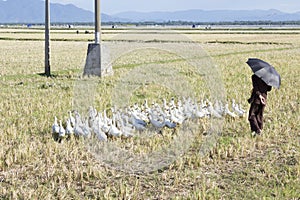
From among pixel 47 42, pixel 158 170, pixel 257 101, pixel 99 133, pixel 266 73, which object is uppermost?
pixel 47 42

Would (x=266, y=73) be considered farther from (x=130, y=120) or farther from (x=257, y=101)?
(x=130, y=120)

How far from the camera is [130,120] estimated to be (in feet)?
24.1

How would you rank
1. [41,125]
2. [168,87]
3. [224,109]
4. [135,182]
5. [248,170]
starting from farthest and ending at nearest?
1. [168,87]
2. [224,109]
3. [41,125]
4. [248,170]
5. [135,182]

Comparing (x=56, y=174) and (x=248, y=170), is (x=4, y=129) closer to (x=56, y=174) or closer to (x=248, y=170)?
(x=56, y=174)

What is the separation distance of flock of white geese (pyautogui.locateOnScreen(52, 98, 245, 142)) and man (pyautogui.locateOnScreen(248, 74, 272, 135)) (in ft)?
3.21

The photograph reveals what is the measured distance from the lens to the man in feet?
23.0

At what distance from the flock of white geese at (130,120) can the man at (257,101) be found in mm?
977

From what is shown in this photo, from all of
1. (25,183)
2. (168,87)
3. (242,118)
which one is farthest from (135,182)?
Result: (168,87)

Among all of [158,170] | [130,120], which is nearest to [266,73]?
[130,120]

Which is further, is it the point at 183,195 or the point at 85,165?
the point at 85,165

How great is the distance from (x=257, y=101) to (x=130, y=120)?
2124 millimetres

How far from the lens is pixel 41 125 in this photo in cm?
760

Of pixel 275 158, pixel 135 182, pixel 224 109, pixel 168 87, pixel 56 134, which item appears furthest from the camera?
pixel 168 87

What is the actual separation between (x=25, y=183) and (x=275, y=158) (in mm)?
3355
